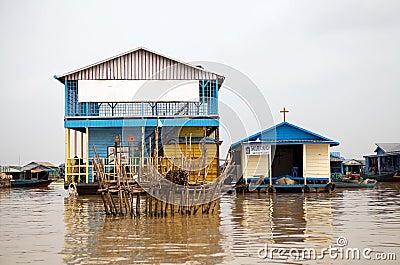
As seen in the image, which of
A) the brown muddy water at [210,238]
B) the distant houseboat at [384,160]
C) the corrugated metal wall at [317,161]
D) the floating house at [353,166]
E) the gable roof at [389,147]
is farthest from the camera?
the floating house at [353,166]

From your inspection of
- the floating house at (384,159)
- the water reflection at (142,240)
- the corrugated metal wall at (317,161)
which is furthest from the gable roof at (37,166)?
the water reflection at (142,240)

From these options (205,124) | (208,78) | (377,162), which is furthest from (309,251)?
(377,162)

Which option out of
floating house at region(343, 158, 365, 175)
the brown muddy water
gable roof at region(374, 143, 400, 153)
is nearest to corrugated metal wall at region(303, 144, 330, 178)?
the brown muddy water

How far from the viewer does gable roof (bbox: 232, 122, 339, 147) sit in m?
25.7

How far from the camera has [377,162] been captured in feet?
178

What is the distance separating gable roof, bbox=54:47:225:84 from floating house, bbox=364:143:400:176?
85.2 feet

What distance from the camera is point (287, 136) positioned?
84.9 feet

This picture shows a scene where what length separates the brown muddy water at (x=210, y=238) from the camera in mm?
8477

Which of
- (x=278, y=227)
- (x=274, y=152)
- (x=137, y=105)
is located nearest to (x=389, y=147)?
(x=274, y=152)

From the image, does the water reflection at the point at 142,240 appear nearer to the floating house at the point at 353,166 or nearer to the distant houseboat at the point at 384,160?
the distant houseboat at the point at 384,160

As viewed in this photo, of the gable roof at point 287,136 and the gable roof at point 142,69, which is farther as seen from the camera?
the gable roof at point 142,69

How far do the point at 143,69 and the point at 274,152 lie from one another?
752 cm

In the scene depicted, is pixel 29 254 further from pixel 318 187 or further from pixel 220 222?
pixel 318 187

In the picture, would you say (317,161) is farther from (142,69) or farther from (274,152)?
(142,69)
